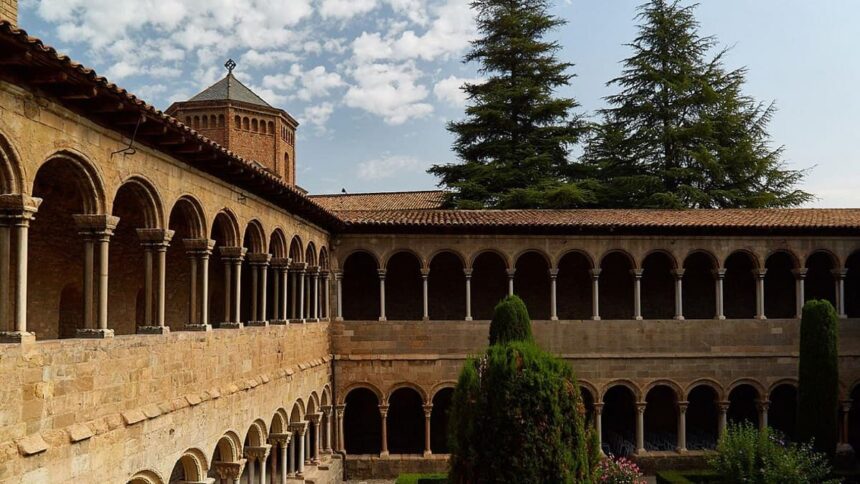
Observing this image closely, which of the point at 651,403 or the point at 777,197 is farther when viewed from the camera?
the point at 777,197

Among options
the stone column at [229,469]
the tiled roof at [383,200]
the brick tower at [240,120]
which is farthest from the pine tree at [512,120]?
the stone column at [229,469]

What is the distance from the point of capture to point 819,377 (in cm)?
1844

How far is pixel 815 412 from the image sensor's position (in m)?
18.2

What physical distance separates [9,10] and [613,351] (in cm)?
1623

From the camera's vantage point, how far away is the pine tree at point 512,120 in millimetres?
29922

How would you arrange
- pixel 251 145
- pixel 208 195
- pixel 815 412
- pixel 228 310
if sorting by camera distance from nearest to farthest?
pixel 208 195
pixel 228 310
pixel 815 412
pixel 251 145

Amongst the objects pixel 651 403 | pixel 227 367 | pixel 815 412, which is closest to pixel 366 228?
pixel 227 367

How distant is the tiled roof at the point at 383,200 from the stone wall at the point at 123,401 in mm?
17234

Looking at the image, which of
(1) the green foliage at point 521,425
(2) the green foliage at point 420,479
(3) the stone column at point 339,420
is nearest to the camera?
(1) the green foliage at point 521,425

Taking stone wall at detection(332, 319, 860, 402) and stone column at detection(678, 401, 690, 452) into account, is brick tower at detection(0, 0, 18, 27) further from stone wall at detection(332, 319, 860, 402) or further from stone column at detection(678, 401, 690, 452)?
stone column at detection(678, 401, 690, 452)

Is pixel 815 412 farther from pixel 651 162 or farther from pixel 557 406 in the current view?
pixel 651 162

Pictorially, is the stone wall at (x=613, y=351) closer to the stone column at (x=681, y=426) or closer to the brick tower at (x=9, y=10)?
the stone column at (x=681, y=426)

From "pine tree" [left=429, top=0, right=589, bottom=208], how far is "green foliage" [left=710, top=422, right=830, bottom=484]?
1446 centimetres

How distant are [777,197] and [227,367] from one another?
86.3 ft
